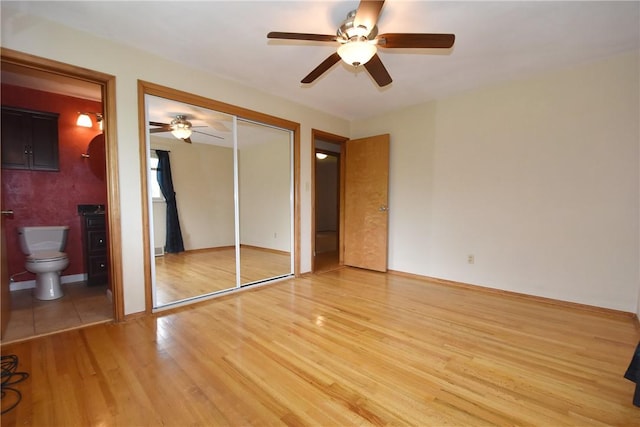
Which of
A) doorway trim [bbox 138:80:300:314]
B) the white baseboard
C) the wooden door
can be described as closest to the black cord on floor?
doorway trim [bbox 138:80:300:314]

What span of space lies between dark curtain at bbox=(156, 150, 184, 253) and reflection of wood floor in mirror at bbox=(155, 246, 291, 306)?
195 mm

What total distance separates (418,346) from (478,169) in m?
2.34

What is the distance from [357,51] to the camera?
1867mm

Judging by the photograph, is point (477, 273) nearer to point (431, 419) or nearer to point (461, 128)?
point (461, 128)

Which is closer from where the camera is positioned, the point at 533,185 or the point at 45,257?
the point at 45,257

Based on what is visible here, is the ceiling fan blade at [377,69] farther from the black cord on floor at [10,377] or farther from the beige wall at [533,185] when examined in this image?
the black cord on floor at [10,377]

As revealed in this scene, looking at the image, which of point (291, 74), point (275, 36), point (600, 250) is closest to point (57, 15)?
point (275, 36)

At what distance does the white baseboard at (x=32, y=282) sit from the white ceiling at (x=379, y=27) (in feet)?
9.44

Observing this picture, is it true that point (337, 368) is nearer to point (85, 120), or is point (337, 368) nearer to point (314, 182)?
point (314, 182)

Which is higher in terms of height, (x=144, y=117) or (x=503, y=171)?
(x=144, y=117)

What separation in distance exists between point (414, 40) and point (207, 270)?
366 cm

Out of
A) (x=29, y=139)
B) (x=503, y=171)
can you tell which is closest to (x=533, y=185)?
(x=503, y=171)

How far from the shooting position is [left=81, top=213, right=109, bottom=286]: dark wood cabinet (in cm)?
329

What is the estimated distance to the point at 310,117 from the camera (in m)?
3.95
